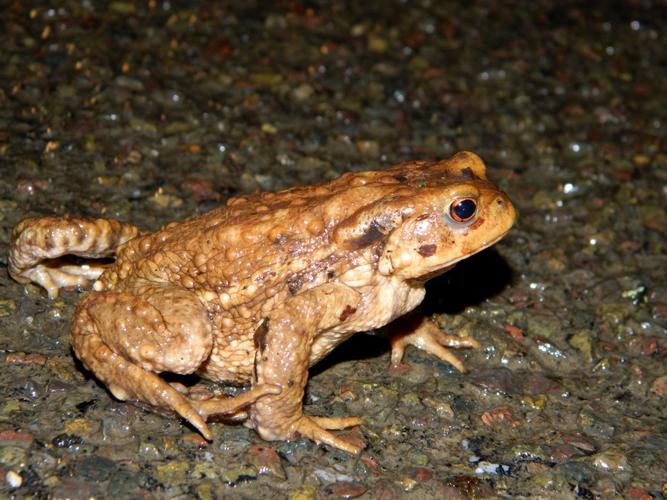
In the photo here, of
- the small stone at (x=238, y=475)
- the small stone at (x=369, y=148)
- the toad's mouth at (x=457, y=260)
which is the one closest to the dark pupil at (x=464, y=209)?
the toad's mouth at (x=457, y=260)

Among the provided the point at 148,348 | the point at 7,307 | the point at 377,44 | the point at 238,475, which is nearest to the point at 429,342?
the point at 238,475

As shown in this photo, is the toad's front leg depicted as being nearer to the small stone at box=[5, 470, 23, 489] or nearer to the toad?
the toad

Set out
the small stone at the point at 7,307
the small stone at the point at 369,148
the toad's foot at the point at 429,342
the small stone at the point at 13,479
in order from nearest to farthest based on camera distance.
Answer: the small stone at the point at 13,479 < the small stone at the point at 7,307 < the toad's foot at the point at 429,342 < the small stone at the point at 369,148

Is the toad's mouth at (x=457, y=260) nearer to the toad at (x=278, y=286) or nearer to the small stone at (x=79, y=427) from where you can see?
the toad at (x=278, y=286)

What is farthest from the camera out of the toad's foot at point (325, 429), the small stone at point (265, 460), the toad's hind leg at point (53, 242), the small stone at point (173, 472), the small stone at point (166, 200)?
the small stone at point (166, 200)

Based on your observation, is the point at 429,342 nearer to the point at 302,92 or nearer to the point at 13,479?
A: the point at 13,479

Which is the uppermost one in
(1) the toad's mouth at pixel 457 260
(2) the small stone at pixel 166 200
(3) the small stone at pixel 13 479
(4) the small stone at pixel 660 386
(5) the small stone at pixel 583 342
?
(1) the toad's mouth at pixel 457 260

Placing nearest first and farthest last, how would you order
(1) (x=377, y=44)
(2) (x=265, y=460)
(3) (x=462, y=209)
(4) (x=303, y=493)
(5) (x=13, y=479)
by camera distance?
1. (5) (x=13, y=479)
2. (4) (x=303, y=493)
3. (2) (x=265, y=460)
4. (3) (x=462, y=209)
5. (1) (x=377, y=44)
